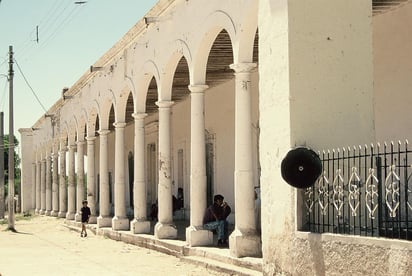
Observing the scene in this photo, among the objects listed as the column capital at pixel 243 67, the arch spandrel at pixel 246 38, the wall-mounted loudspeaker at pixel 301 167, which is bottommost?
the wall-mounted loudspeaker at pixel 301 167

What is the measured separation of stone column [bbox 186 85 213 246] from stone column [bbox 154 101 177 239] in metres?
2.23

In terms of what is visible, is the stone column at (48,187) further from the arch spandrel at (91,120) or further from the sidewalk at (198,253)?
the sidewalk at (198,253)

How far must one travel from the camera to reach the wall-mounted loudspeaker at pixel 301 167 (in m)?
8.18

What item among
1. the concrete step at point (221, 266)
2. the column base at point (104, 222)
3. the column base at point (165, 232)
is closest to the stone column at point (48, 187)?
the column base at point (104, 222)

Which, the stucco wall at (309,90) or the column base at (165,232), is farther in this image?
the column base at (165,232)

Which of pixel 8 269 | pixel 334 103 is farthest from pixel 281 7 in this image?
pixel 8 269

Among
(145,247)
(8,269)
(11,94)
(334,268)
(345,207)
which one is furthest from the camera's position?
(11,94)

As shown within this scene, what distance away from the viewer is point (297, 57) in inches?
341

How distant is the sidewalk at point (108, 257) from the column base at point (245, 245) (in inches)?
8.1

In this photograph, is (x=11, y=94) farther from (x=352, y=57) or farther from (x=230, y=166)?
(x=352, y=57)

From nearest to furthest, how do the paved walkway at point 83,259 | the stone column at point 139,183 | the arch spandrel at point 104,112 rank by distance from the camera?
the paved walkway at point 83,259 → the stone column at point 139,183 → the arch spandrel at point 104,112

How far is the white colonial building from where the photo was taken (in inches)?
337

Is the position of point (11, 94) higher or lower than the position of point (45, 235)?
higher

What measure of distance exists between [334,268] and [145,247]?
33.2 ft
